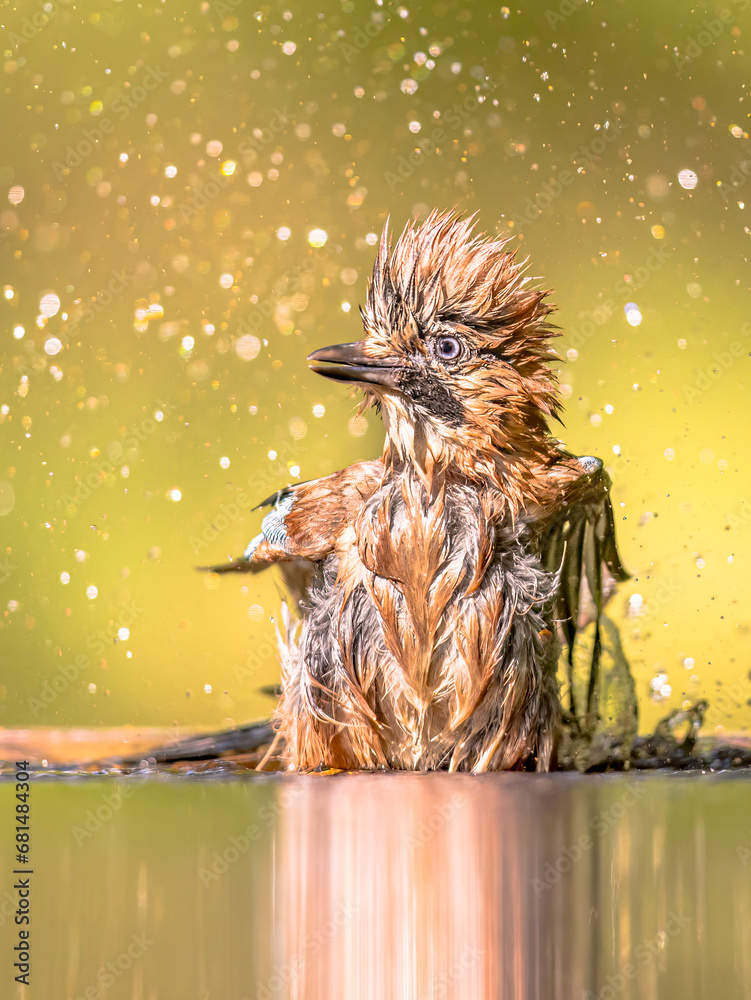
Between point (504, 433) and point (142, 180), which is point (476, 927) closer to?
point (504, 433)

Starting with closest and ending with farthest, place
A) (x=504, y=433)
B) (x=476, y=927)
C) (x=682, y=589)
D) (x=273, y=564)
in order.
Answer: (x=476, y=927) → (x=504, y=433) → (x=273, y=564) → (x=682, y=589)

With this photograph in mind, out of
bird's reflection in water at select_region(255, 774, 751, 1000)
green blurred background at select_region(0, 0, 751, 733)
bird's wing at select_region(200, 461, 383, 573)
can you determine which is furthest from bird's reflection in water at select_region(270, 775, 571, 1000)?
green blurred background at select_region(0, 0, 751, 733)

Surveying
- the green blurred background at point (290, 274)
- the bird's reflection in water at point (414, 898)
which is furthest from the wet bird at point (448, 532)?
the green blurred background at point (290, 274)

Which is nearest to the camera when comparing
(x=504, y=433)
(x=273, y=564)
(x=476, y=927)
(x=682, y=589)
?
(x=476, y=927)

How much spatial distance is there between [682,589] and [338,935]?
3.10ft

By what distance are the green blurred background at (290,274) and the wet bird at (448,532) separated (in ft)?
1.26

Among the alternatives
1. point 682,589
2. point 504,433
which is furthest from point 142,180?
point 682,589

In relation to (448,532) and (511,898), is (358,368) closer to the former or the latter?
(448,532)

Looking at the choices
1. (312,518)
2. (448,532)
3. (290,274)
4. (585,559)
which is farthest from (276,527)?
(290,274)

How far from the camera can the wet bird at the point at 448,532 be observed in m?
0.88

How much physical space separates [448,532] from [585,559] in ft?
0.76

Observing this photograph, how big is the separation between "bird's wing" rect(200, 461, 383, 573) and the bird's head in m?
0.09

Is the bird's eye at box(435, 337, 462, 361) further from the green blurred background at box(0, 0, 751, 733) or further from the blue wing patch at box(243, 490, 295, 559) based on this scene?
the green blurred background at box(0, 0, 751, 733)

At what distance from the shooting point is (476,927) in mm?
497
